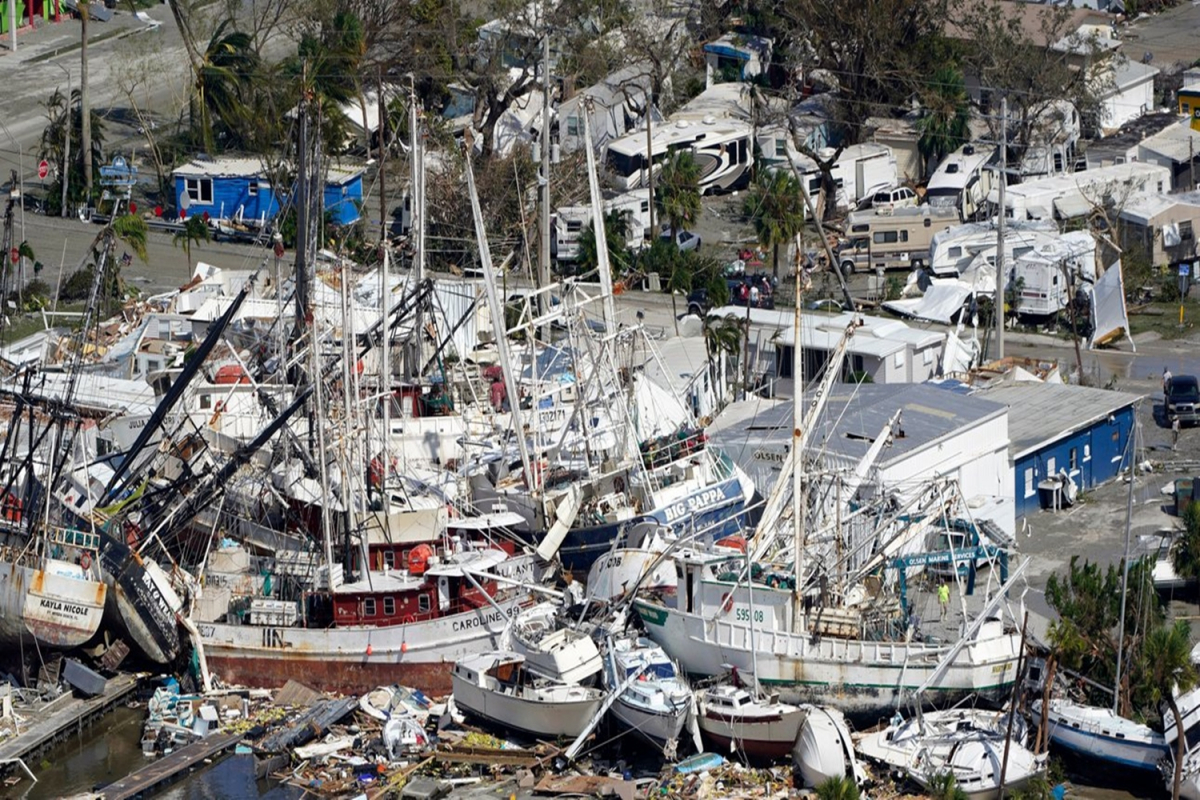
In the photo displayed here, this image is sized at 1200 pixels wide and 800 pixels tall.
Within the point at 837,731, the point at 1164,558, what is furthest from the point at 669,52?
the point at 837,731

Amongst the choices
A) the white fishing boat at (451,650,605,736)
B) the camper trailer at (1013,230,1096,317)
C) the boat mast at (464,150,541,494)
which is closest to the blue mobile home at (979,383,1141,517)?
the camper trailer at (1013,230,1096,317)

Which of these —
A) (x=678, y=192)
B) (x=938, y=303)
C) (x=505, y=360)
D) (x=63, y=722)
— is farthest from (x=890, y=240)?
(x=63, y=722)

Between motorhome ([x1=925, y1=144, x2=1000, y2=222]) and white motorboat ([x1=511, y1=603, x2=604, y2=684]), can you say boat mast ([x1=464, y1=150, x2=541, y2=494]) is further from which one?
motorhome ([x1=925, y1=144, x2=1000, y2=222])

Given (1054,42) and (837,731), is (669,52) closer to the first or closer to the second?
(1054,42)

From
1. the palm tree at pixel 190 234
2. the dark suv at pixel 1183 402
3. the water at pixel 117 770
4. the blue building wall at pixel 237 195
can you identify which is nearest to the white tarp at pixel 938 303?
the dark suv at pixel 1183 402

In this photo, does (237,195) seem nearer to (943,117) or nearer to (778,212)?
(778,212)

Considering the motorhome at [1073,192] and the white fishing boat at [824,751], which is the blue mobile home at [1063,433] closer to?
the white fishing boat at [824,751]
